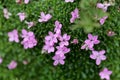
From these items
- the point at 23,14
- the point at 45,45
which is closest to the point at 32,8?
→ the point at 23,14

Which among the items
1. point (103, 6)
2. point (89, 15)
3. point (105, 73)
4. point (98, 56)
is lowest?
point (105, 73)

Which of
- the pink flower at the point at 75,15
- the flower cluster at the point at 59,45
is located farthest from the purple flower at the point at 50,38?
the pink flower at the point at 75,15

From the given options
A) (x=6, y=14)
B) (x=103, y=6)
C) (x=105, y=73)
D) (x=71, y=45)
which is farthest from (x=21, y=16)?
(x=105, y=73)

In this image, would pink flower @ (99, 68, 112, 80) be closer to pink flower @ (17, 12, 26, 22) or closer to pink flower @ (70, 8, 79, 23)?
pink flower @ (70, 8, 79, 23)

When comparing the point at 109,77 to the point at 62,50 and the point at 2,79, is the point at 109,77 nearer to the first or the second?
the point at 62,50

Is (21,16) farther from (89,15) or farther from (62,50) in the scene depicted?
(89,15)

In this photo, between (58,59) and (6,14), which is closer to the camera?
(58,59)

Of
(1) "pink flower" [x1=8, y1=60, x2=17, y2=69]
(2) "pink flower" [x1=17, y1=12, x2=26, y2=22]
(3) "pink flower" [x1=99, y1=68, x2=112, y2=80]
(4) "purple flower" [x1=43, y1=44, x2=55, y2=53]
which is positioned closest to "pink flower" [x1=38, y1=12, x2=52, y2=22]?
(2) "pink flower" [x1=17, y1=12, x2=26, y2=22]

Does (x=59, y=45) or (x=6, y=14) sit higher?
(x=6, y=14)
